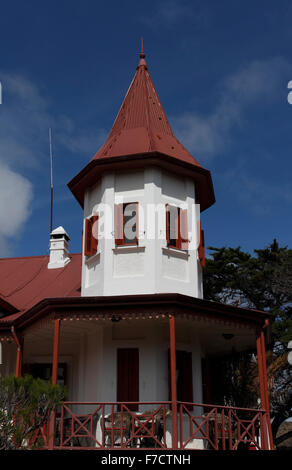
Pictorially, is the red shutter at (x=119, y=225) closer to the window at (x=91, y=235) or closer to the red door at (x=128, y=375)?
the window at (x=91, y=235)

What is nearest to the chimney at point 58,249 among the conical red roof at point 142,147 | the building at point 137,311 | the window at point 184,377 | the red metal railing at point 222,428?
the building at point 137,311

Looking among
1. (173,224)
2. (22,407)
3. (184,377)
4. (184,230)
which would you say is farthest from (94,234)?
(22,407)

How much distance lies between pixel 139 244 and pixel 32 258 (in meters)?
7.44

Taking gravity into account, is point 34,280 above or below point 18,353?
above

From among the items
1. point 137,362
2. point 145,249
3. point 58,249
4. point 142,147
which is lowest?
point 137,362

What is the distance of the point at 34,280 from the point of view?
18.3 meters

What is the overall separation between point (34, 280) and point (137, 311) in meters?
7.32

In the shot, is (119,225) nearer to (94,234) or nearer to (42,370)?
(94,234)

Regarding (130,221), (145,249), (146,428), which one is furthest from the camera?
(130,221)

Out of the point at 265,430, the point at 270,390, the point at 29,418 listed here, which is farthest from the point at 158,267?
the point at 270,390

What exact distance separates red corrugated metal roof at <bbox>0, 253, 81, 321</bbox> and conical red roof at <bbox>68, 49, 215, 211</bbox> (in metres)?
2.70

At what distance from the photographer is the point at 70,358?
15.5 meters

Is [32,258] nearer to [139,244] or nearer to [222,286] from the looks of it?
[139,244]

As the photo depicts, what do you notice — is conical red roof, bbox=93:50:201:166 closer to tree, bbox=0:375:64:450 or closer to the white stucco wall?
the white stucco wall
